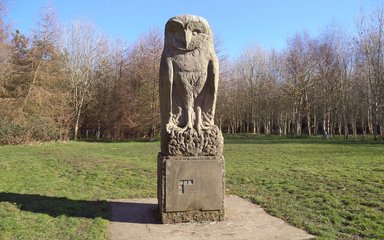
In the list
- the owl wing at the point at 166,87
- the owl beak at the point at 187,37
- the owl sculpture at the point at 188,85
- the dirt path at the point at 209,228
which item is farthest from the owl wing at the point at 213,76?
the dirt path at the point at 209,228

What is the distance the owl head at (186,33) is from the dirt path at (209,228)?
290cm

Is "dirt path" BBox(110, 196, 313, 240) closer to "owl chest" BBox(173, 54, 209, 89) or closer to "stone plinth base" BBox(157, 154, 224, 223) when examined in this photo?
"stone plinth base" BBox(157, 154, 224, 223)

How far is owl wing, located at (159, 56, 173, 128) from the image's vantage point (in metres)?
6.02

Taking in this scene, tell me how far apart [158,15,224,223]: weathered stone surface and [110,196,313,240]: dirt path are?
11.5 inches

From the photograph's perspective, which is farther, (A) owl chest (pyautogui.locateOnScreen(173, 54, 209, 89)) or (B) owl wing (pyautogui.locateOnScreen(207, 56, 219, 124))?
(B) owl wing (pyautogui.locateOnScreen(207, 56, 219, 124))

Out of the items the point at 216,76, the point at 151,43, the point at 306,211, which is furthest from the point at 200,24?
the point at 151,43

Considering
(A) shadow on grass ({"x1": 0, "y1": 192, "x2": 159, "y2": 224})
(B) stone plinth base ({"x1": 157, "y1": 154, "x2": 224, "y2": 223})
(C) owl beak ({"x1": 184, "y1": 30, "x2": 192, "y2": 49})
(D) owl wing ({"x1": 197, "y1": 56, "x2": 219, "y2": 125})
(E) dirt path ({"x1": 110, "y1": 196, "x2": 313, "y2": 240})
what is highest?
(C) owl beak ({"x1": 184, "y1": 30, "x2": 192, "y2": 49})

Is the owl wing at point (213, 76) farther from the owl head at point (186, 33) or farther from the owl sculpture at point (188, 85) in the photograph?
the owl head at point (186, 33)

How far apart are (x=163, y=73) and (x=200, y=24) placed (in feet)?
3.46

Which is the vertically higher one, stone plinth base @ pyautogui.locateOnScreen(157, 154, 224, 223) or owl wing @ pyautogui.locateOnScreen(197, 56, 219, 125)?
owl wing @ pyautogui.locateOnScreen(197, 56, 219, 125)

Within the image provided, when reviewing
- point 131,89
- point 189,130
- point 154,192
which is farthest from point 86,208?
point 131,89

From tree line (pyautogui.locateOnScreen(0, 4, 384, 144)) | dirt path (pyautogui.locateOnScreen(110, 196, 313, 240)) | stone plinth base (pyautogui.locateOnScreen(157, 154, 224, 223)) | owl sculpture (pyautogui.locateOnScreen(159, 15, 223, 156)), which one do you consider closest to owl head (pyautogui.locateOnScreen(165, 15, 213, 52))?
owl sculpture (pyautogui.locateOnScreen(159, 15, 223, 156))

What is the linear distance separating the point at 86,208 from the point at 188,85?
3008 millimetres

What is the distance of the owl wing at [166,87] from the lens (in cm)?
602
